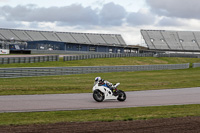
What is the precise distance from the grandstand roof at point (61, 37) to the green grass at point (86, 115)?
74636mm

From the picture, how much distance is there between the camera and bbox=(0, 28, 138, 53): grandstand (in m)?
74.0

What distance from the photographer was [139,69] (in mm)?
Answer: 42750

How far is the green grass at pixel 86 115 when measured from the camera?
1009 cm

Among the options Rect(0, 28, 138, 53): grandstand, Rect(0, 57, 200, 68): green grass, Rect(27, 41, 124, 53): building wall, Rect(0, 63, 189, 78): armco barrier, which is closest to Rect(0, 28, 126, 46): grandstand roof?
Rect(0, 28, 138, 53): grandstand

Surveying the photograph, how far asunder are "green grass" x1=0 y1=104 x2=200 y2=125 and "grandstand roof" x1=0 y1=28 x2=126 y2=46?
245 ft

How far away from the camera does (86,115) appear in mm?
11336

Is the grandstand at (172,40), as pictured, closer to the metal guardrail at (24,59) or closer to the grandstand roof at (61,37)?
the grandstand roof at (61,37)

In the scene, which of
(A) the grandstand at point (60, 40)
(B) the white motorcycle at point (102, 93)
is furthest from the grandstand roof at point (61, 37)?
(B) the white motorcycle at point (102, 93)

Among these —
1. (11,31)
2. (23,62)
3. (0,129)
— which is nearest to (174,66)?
(23,62)

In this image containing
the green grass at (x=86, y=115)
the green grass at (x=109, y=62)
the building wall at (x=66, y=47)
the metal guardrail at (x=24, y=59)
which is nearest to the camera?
the green grass at (x=86, y=115)

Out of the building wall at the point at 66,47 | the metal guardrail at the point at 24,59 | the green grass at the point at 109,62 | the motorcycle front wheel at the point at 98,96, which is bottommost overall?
the motorcycle front wheel at the point at 98,96

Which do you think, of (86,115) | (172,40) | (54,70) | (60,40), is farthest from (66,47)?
(86,115)

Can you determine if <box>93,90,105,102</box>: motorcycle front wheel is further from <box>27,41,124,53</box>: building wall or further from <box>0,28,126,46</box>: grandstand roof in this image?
<box>0,28,126,46</box>: grandstand roof

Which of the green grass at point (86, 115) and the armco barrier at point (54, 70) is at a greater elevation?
the armco barrier at point (54, 70)
